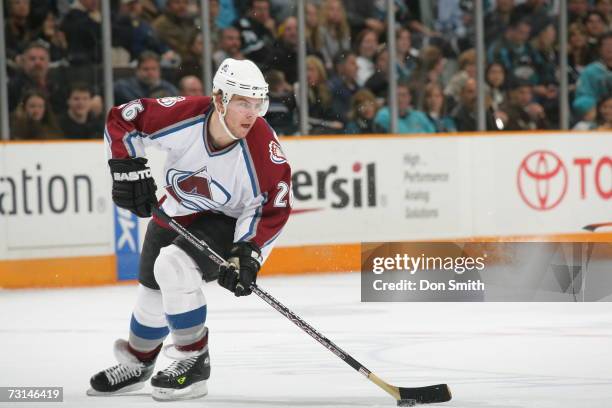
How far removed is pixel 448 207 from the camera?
28.2 ft

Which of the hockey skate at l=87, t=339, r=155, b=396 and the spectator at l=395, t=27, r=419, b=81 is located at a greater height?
the spectator at l=395, t=27, r=419, b=81

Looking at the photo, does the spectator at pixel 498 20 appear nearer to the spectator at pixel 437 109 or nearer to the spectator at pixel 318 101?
the spectator at pixel 437 109

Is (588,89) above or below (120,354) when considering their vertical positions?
above

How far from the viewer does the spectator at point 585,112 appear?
9438mm

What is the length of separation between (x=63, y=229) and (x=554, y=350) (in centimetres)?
350

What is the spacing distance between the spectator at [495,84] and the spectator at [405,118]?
1.92 feet

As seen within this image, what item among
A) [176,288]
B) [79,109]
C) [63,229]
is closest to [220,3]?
[79,109]

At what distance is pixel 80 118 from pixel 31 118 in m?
0.30

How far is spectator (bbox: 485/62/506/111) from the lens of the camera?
916 cm

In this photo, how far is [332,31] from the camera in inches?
337

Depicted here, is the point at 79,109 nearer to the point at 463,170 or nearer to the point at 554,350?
the point at 463,170

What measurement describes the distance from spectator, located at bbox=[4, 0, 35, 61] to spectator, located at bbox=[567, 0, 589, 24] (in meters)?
4.04

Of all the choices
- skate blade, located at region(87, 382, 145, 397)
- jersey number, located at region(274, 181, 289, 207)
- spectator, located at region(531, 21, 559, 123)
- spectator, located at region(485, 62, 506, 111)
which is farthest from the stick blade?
spectator, located at region(531, 21, 559, 123)

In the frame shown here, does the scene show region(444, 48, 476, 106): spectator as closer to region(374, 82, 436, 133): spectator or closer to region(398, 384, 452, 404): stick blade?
region(374, 82, 436, 133): spectator
